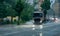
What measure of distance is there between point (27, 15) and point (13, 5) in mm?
6094

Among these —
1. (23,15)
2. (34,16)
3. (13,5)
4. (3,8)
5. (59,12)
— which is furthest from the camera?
(59,12)

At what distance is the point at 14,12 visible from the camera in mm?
43625

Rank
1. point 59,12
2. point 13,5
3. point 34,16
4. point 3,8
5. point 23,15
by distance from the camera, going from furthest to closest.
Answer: point 59,12 → point 34,16 → point 23,15 → point 13,5 → point 3,8

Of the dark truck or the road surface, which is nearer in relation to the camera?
the road surface

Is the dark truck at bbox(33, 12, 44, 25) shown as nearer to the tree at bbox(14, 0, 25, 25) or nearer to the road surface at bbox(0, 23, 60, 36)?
the tree at bbox(14, 0, 25, 25)

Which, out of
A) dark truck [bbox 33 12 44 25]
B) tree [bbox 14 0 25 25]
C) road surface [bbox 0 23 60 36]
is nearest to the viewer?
road surface [bbox 0 23 60 36]

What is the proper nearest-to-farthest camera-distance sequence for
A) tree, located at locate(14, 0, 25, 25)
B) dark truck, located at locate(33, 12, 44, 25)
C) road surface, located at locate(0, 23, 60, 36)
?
1. road surface, located at locate(0, 23, 60, 36)
2. tree, located at locate(14, 0, 25, 25)
3. dark truck, located at locate(33, 12, 44, 25)

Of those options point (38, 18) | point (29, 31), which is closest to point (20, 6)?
point (38, 18)

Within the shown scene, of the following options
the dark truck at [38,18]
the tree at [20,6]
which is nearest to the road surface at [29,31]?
the tree at [20,6]

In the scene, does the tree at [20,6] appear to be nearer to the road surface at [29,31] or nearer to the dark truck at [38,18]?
the dark truck at [38,18]

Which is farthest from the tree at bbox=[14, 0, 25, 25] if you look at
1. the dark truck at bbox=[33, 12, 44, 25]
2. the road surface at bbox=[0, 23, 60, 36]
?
the road surface at bbox=[0, 23, 60, 36]

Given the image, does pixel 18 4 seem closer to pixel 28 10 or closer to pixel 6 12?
pixel 6 12

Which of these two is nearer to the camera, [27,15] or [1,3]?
[1,3]

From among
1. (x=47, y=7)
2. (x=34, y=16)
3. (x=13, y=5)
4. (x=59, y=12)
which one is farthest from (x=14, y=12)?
(x=59, y=12)
